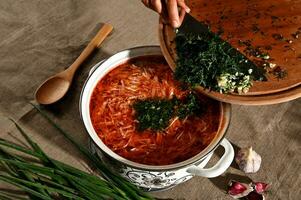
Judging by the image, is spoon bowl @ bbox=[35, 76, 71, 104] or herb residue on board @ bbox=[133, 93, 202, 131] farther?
spoon bowl @ bbox=[35, 76, 71, 104]

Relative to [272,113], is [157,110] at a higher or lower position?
higher

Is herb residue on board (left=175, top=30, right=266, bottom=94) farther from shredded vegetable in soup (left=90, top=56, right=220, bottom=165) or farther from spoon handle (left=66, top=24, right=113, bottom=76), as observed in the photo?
spoon handle (left=66, top=24, right=113, bottom=76)

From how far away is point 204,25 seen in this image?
1495 mm

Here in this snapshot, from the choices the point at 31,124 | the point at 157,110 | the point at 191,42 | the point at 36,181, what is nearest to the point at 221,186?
the point at 157,110

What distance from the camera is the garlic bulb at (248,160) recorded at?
4.78ft

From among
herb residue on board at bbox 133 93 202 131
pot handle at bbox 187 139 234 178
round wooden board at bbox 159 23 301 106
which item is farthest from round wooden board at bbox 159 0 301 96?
pot handle at bbox 187 139 234 178

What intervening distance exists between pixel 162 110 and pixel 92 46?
0.52 metres

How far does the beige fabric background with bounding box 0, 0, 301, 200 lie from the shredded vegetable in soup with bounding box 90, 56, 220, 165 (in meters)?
0.22

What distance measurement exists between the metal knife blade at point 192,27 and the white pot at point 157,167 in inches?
10.6

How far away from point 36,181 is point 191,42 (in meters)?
0.65

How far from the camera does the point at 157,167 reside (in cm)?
121

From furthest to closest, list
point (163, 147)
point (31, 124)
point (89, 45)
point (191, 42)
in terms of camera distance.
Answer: point (89, 45) → point (31, 124) → point (191, 42) → point (163, 147)

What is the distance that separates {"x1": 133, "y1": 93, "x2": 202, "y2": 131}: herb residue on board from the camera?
1334 mm

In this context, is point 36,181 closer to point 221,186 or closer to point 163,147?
point 163,147
